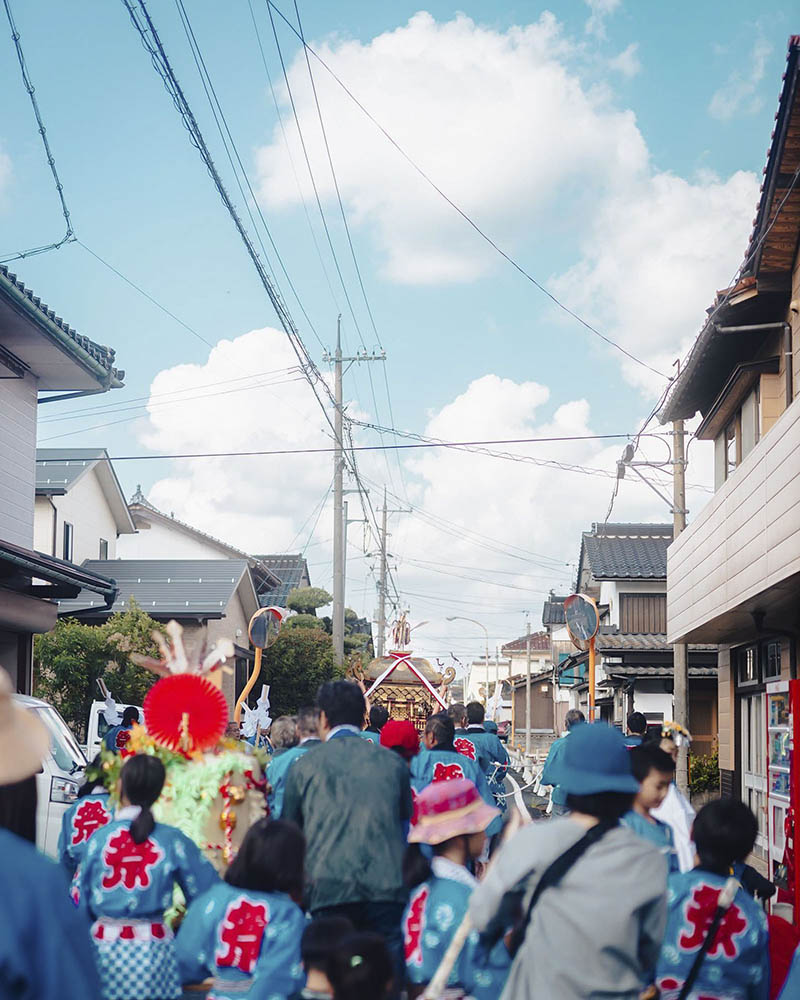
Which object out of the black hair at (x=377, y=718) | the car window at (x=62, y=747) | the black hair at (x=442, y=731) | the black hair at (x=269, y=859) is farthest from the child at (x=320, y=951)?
the car window at (x=62, y=747)

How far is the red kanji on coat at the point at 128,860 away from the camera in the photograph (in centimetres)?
513

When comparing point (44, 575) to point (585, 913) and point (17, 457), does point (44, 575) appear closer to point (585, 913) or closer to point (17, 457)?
point (17, 457)

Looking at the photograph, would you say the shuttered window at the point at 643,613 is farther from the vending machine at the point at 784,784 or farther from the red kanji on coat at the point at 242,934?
the red kanji on coat at the point at 242,934

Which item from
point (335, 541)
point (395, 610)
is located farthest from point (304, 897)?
point (395, 610)

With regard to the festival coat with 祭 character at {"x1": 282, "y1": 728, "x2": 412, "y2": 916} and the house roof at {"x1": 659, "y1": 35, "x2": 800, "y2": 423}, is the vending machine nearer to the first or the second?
the festival coat with 祭 character at {"x1": 282, "y1": 728, "x2": 412, "y2": 916}

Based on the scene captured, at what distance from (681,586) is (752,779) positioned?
3035 millimetres

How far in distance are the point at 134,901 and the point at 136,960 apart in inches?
9.4

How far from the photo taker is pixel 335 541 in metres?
29.2

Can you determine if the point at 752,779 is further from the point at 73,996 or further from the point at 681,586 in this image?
the point at 73,996

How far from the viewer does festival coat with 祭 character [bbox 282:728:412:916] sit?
206 inches

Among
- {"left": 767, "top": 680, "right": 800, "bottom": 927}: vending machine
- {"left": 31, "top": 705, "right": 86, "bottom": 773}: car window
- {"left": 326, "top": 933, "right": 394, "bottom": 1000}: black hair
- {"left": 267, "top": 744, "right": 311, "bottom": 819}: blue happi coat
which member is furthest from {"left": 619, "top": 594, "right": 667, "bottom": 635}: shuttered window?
{"left": 326, "top": 933, "right": 394, "bottom": 1000}: black hair

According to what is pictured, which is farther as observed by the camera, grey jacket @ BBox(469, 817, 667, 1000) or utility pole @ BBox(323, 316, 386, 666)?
utility pole @ BBox(323, 316, 386, 666)

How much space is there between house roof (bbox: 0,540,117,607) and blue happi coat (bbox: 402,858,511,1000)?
10.2 metres

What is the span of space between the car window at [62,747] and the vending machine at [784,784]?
656cm
